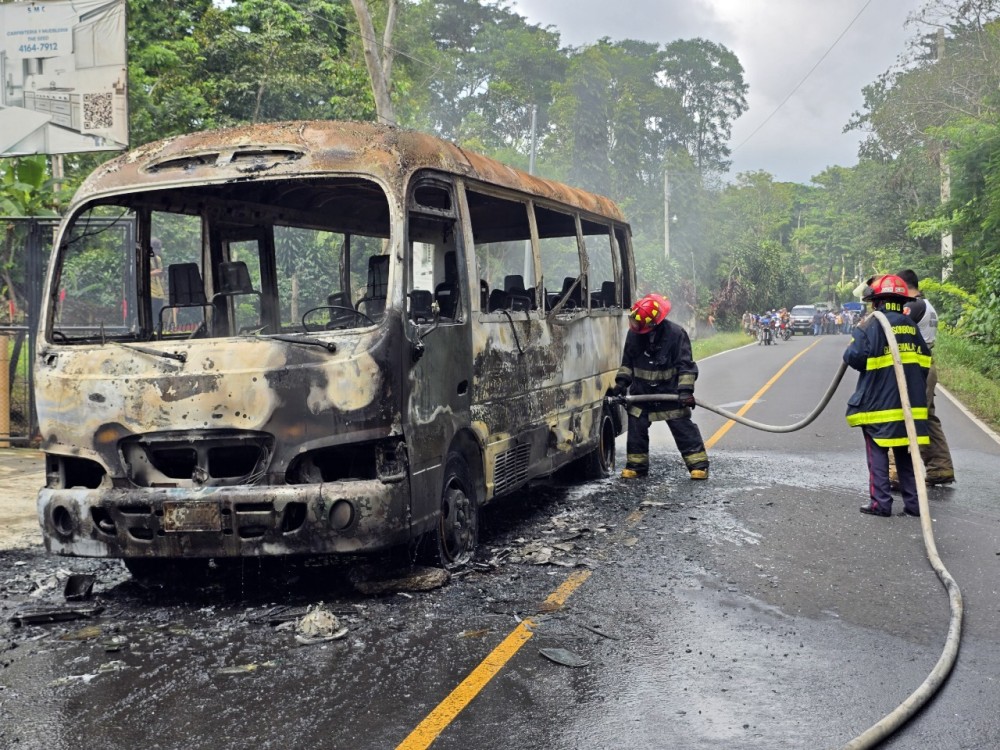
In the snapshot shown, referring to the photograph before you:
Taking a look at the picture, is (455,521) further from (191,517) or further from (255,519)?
(191,517)

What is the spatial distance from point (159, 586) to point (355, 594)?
1186 mm

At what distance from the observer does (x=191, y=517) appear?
5406 mm

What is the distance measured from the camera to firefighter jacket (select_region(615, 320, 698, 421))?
9.68 meters

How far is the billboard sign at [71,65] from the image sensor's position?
41.0 ft

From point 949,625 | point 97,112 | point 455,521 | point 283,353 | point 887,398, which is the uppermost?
point 97,112

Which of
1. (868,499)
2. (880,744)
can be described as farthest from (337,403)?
(868,499)

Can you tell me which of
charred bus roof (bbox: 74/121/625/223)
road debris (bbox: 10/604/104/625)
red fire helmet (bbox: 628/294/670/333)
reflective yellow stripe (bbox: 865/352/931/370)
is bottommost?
road debris (bbox: 10/604/104/625)

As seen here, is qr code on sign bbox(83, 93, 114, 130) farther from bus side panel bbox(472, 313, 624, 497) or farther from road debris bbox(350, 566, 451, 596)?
road debris bbox(350, 566, 451, 596)

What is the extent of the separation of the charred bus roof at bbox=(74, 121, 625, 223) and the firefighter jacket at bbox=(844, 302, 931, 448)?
3.85 m

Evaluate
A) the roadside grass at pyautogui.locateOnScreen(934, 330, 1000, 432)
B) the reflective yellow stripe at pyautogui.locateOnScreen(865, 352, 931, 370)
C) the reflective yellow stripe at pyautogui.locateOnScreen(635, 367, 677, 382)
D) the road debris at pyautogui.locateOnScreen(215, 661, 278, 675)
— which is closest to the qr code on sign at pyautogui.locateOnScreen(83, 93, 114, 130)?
the reflective yellow stripe at pyautogui.locateOnScreen(635, 367, 677, 382)

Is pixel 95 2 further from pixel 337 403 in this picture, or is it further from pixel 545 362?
pixel 337 403

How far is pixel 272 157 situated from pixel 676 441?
5.02 metres

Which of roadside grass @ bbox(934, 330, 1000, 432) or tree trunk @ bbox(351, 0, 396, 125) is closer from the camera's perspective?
roadside grass @ bbox(934, 330, 1000, 432)

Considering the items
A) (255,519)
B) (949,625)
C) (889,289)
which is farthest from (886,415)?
(255,519)
